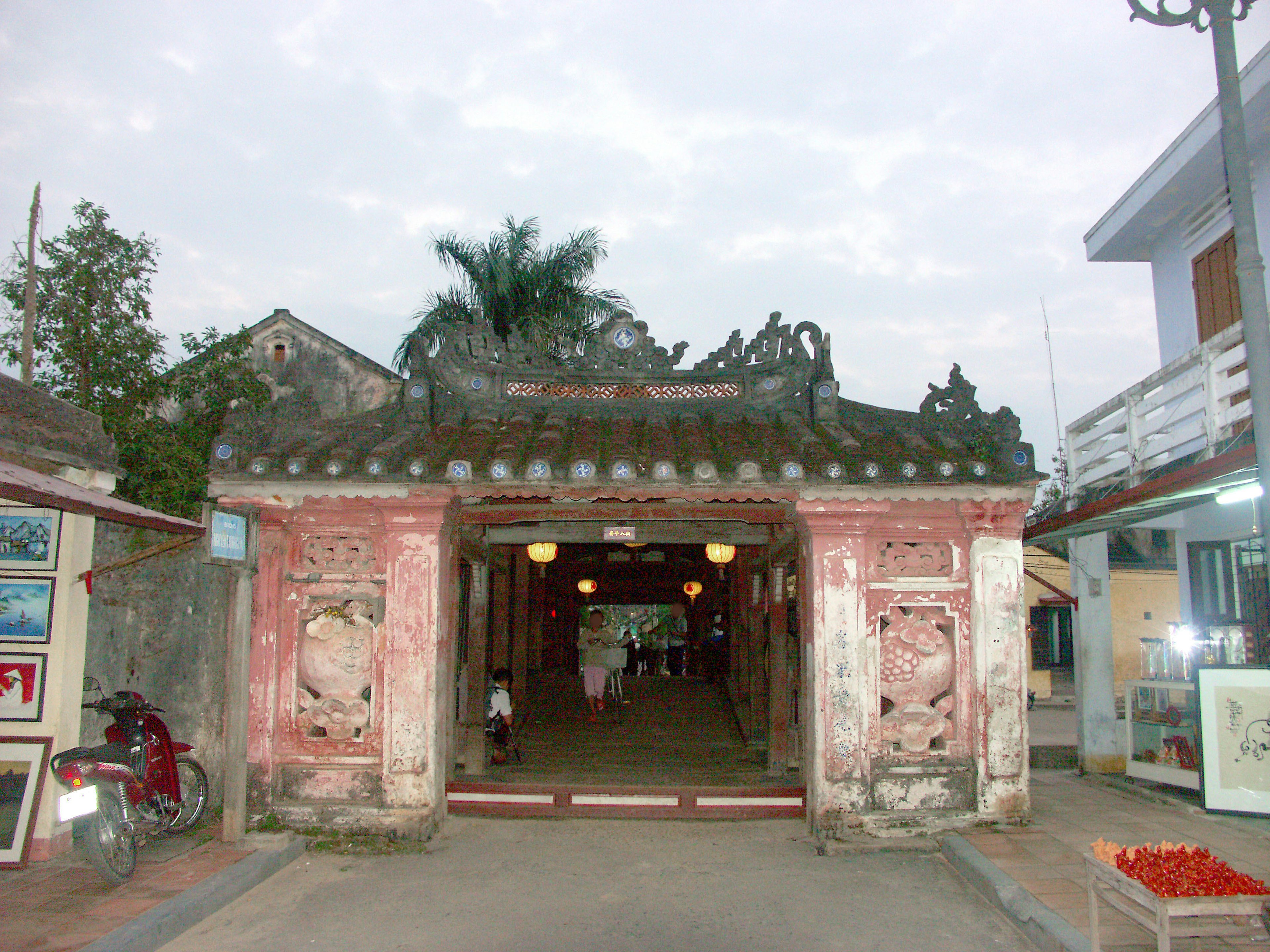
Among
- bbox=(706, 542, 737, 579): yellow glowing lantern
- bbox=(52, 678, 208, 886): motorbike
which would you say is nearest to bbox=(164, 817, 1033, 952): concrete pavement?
bbox=(52, 678, 208, 886): motorbike

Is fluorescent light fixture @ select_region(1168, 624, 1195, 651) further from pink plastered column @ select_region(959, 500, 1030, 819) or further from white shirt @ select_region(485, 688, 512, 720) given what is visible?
white shirt @ select_region(485, 688, 512, 720)

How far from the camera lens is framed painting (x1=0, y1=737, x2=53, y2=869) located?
22.9 feet

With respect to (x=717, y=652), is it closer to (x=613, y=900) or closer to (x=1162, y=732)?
(x=1162, y=732)

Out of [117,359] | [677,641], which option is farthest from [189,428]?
[677,641]

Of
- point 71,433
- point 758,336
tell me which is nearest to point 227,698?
point 71,433

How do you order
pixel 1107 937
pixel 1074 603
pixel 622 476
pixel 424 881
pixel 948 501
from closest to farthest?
pixel 1107 937 → pixel 424 881 → pixel 622 476 → pixel 948 501 → pixel 1074 603

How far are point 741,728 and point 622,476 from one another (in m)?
7.89

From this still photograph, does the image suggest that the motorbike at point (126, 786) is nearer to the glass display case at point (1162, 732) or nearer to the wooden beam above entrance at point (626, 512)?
the wooden beam above entrance at point (626, 512)

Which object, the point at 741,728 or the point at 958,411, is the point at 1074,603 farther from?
the point at 741,728

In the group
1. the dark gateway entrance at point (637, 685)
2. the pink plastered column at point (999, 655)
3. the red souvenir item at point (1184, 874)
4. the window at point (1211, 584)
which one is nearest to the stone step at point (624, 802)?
the dark gateway entrance at point (637, 685)

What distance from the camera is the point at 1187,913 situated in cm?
454

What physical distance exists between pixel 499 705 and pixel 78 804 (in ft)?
18.6

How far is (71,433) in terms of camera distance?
8.27 meters

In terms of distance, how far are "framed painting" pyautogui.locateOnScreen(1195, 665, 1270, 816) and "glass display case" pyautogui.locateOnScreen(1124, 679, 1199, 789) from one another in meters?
2.21
